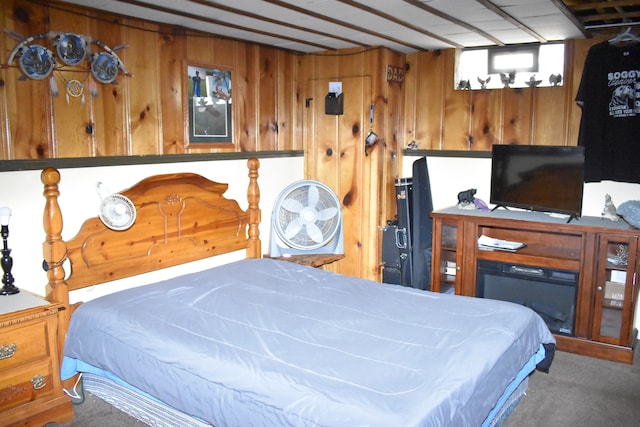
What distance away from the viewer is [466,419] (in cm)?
202

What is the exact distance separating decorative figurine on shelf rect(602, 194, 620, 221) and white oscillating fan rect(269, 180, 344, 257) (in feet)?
6.18

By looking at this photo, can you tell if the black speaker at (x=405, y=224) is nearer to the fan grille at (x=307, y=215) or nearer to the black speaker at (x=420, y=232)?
the black speaker at (x=420, y=232)

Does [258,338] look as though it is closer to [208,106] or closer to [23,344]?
[23,344]

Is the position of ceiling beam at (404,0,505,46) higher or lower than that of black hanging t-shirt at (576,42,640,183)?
higher

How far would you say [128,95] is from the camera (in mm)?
3400

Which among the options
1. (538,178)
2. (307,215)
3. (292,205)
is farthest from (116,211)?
(538,178)

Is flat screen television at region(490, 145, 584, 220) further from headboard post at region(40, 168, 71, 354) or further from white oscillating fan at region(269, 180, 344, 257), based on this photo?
headboard post at region(40, 168, 71, 354)

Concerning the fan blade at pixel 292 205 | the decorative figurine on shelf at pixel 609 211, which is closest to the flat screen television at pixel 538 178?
the decorative figurine on shelf at pixel 609 211

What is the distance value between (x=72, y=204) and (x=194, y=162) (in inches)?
37.4

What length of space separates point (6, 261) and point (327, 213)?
2.11 meters

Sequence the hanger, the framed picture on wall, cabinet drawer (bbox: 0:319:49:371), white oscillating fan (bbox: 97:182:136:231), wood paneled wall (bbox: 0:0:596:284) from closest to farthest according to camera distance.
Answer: cabinet drawer (bbox: 0:319:49:371), wood paneled wall (bbox: 0:0:596:284), white oscillating fan (bbox: 97:182:136:231), the hanger, the framed picture on wall

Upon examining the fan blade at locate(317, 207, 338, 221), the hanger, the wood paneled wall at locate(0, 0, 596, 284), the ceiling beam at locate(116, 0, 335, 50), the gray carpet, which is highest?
the ceiling beam at locate(116, 0, 335, 50)

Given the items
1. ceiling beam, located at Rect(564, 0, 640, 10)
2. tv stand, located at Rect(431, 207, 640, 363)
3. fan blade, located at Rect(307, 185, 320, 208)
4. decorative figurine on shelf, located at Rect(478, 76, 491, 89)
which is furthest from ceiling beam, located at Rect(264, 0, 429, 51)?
tv stand, located at Rect(431, 207, 640, 363)

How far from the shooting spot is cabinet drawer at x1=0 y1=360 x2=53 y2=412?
8.39ft
